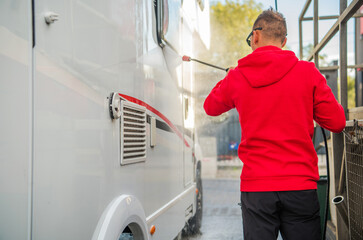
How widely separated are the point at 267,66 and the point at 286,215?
0.80m

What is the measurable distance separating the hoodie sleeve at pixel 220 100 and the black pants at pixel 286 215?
559 mm

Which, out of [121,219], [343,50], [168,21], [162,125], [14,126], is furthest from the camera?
[168,21]

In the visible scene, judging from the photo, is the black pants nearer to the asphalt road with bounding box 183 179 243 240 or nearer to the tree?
the asphalt road with bounding box 183 179 243 240

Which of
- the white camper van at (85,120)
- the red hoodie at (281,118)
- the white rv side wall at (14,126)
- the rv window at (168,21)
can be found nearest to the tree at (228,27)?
the rv window at (168,21)

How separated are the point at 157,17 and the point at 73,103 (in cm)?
160

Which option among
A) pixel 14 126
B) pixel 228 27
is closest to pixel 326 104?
pixel 14 126

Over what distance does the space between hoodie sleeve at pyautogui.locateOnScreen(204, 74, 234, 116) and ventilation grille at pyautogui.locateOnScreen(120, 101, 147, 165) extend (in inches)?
19.2

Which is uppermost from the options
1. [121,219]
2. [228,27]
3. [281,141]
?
[228,27]

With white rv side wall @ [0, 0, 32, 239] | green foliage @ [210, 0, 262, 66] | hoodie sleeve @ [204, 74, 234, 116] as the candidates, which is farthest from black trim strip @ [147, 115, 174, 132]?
green foliage @ [210, 0, 262, 66]

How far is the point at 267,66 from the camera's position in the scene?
2.09 meters

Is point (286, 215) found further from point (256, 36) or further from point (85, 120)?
point (85, 120)

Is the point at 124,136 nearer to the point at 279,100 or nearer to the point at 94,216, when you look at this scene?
the point at 94,216

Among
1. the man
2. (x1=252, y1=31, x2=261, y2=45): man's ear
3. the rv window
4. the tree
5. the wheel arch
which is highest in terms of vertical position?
the tree

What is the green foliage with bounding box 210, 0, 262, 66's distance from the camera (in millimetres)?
13992
